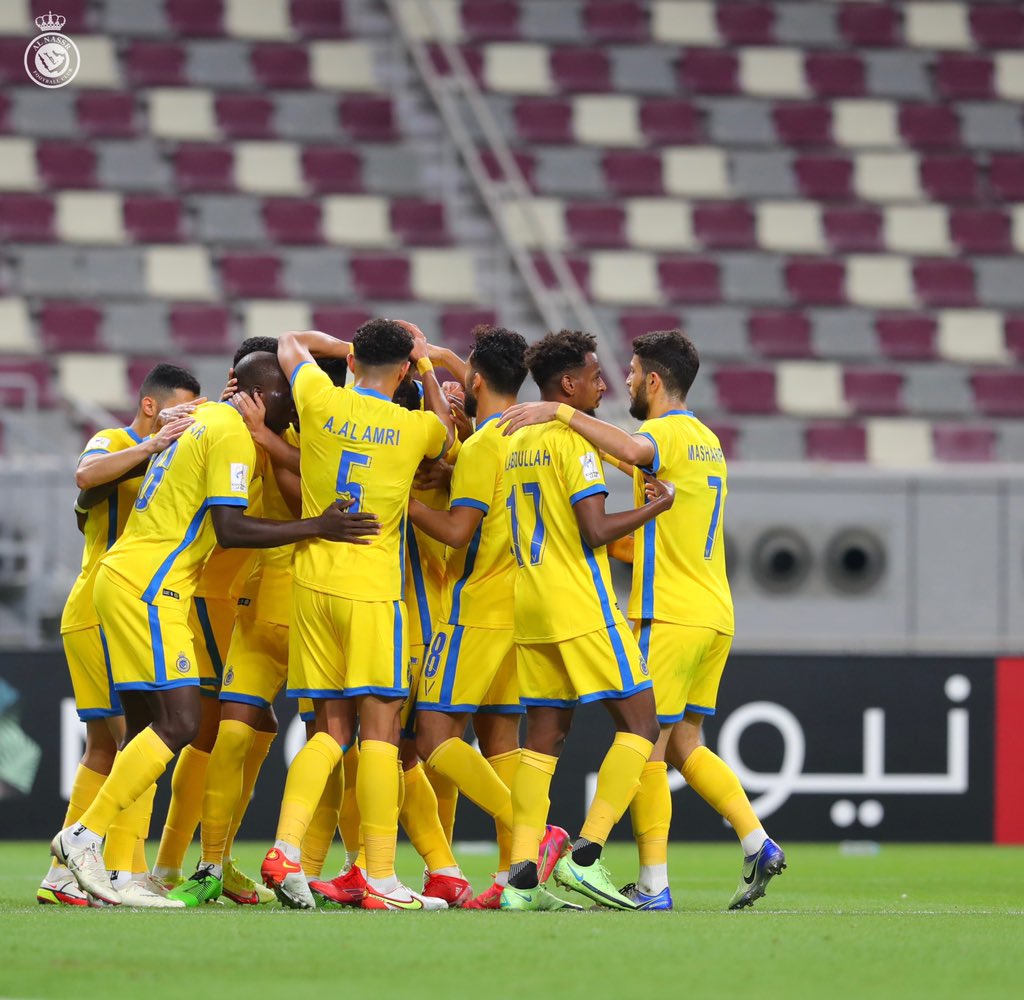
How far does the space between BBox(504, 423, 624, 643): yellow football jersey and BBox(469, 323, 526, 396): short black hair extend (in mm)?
431

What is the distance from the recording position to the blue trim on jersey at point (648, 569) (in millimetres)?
6188

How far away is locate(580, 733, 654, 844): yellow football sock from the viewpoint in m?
5.82

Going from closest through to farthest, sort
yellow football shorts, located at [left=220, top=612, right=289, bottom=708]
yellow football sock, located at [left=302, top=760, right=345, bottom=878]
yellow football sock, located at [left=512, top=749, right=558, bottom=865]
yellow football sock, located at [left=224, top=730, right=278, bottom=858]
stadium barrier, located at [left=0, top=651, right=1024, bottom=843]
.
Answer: yellow football sock, located at [left=512, top=749, right=558, bottom=865] → yellow football shorts, located at [left=220, top=612, right=289, bottom=708] → yellow football sock, located at [left=302, top=760, right=345, bottom=878] → yellow football sock, located at [left=224, top=730, right=278, bottom=858] → stadium barrier, located at [left=0, top=651, right=1024, bottom=843]

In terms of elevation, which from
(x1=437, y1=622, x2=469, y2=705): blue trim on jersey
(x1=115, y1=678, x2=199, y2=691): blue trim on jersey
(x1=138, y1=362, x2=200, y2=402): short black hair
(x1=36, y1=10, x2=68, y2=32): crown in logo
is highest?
(x1=36, y1=10, x2=68, y2=32): crown in logo

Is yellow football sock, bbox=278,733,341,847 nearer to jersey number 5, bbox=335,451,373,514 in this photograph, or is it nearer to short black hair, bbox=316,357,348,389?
jersey number 5, bbox=335,451,373,514

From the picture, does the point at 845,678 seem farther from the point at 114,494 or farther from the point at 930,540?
the point at 114,494

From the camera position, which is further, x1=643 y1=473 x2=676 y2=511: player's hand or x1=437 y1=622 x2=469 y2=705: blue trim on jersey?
x1=437 y1=622 x2=469 y2=705: blue trim on jersey

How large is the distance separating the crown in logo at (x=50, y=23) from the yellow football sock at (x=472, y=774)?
11.2 meters

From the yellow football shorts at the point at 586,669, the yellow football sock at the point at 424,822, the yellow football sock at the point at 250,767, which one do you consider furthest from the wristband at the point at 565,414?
the yellow football sock at the point at 250,767

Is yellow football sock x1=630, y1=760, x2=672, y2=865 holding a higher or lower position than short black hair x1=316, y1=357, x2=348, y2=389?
lower

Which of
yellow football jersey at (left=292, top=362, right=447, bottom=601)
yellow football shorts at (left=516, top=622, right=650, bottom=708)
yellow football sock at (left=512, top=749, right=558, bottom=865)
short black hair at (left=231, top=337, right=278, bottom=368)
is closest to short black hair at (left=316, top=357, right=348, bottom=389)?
short black hair at (left=231, top=337, right=278, bottom=368)

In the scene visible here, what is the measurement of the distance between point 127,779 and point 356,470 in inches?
51.3

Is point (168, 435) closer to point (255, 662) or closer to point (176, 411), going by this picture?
point (176, 411)

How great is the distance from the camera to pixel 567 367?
6199mm
